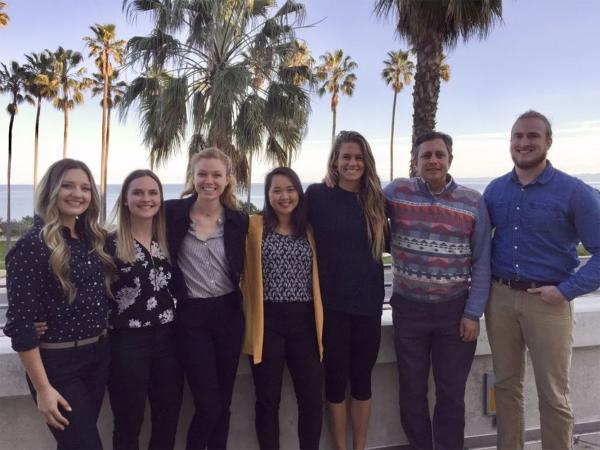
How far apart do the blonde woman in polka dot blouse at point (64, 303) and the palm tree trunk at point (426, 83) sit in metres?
7.93

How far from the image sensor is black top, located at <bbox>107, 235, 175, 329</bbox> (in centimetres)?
250

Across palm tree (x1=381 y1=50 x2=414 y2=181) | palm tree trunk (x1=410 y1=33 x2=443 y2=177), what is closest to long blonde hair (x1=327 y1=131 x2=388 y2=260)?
palm tree trunk (x1=410 y1=33 x2=443 y2=177)

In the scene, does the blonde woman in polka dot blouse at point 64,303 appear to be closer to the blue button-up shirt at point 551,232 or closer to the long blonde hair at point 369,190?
the long blonde hair at point 369,190

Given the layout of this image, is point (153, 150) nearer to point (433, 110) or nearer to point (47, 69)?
point (433, 110)

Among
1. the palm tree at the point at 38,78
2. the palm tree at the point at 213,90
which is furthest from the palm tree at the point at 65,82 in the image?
the palm tree at the point at 213,90

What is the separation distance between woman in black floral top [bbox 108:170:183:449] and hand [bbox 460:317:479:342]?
1.57m

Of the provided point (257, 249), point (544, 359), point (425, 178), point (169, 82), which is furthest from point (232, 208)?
point (169, 82)

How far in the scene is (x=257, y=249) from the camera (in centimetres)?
284

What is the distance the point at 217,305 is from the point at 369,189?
1.08 meters

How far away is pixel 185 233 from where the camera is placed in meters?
2.78

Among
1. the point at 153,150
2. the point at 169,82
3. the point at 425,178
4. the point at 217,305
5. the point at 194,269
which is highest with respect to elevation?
the point at 169,82

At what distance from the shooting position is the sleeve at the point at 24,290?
6.84 feet

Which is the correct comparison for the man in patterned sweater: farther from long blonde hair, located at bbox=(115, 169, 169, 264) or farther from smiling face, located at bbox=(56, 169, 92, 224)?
smiling face, located at bbox=(56, 169, 92, 224)

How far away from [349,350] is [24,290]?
1.70m
